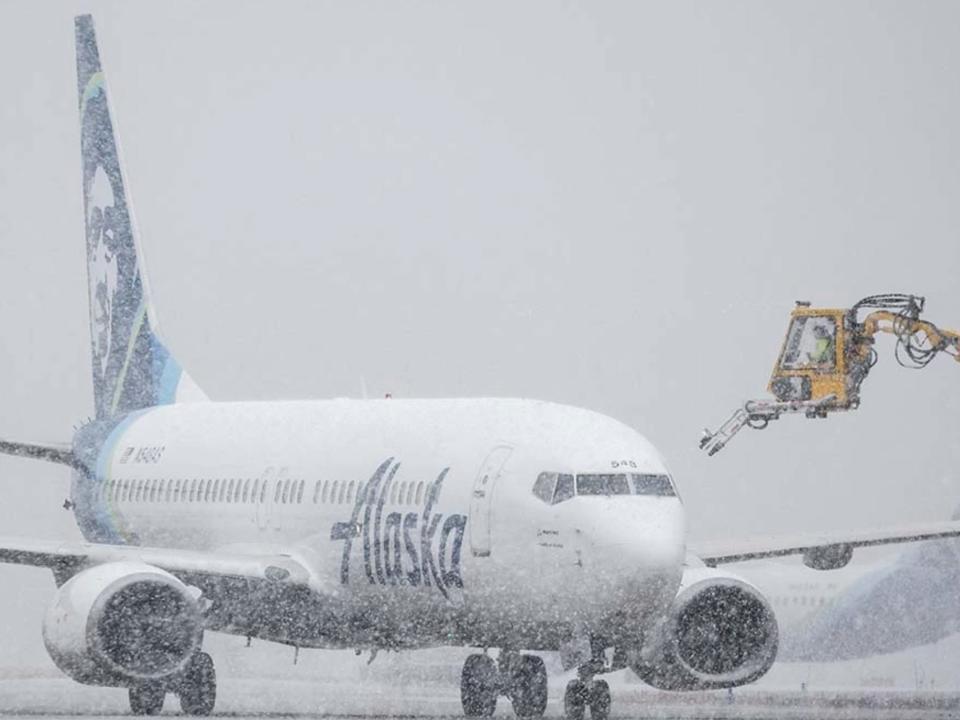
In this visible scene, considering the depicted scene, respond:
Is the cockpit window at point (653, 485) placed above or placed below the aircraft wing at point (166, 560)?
above

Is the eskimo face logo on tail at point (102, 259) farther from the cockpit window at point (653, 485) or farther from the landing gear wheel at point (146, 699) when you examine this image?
the cockpit window at point (653, 485)

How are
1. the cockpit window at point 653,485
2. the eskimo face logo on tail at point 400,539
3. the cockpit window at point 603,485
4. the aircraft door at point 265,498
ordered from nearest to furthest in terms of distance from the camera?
1. the cockpit window at point 603,485
2. the cockpit window at point 653,485
3. the eskimo face logo on tail at point 400,539
4. the aircraft door at point 265,498

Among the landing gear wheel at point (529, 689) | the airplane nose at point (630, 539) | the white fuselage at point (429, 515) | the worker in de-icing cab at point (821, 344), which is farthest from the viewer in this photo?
the landing gear wheel at point (529, 689)

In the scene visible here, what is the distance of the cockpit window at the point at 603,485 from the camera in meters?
27.4

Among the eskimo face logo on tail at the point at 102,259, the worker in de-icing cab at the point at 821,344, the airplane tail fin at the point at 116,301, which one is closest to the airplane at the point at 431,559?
the worker in de-icing cab at the point at 821,344

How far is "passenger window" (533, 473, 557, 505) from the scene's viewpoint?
2767cm

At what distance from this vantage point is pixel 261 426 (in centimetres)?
3572

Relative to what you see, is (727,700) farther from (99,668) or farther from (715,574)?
(99,668)

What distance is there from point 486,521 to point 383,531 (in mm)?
2646

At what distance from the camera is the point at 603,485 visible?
27.5 metres

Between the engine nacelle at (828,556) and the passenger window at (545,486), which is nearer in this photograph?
the passenger window at (545,486)

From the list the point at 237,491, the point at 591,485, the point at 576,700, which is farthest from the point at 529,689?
the point at 237,491

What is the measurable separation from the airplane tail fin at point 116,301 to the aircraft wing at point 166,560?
9570mm

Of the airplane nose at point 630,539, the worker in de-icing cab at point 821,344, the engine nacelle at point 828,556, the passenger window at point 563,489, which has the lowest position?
the engine nacelle at point 828,556
